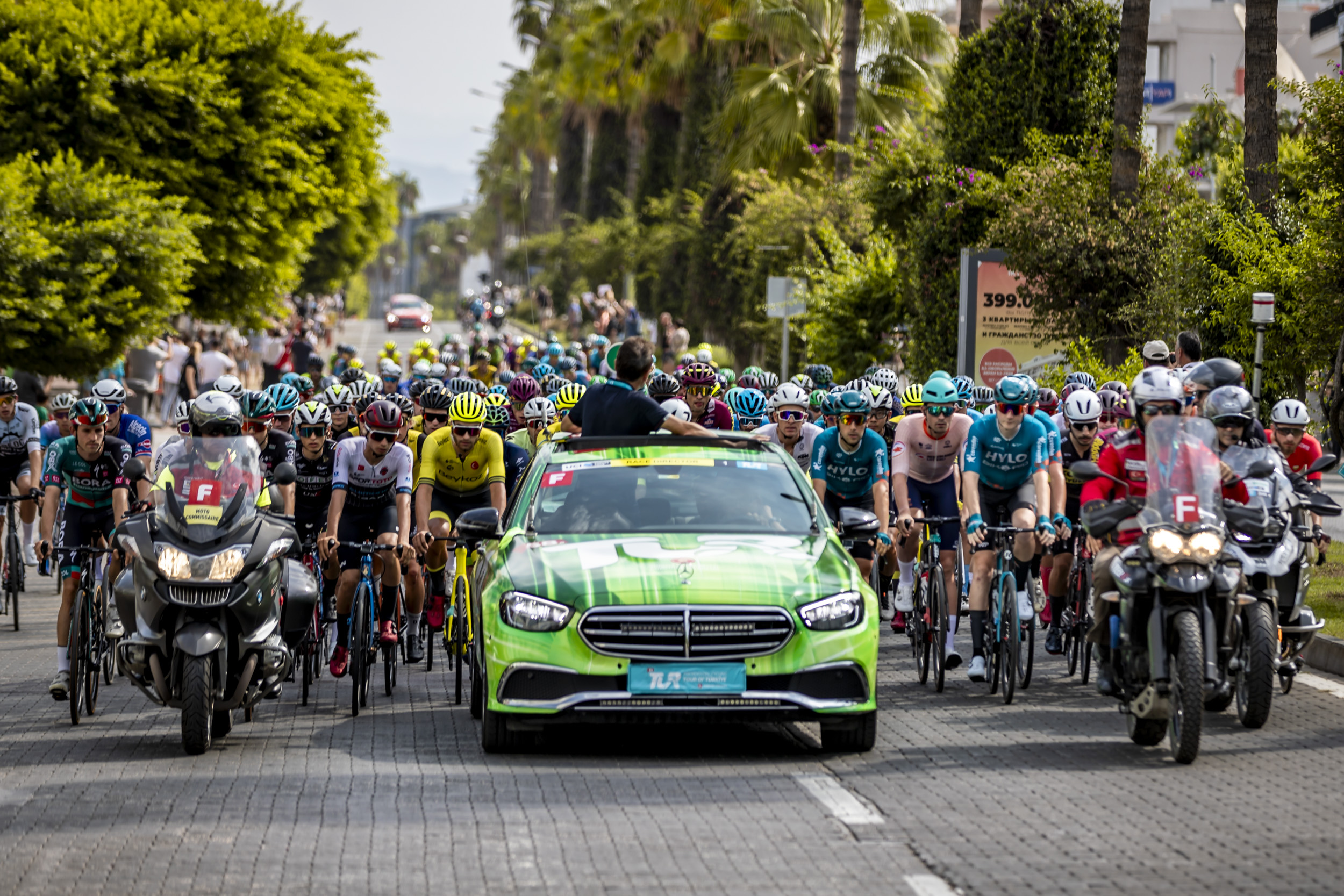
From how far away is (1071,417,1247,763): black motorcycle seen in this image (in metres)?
8.97

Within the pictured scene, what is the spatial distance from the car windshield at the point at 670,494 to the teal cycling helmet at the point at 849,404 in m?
2.33

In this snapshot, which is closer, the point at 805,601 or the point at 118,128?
the point at 805,601

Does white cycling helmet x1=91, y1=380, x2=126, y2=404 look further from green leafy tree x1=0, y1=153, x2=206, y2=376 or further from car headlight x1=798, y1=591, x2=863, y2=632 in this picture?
green leafy tree x1=0, y1=153, x2=206, y2=376

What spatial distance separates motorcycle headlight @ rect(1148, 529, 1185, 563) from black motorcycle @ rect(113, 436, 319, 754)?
4.29 m

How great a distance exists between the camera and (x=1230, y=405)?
10.5 meters

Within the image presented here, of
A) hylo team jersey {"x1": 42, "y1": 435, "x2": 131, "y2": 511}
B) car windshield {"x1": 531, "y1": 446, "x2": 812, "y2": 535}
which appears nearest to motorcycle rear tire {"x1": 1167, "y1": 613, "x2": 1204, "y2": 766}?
car windshield {"x1": 531, "y1": 446, "x2": 812, "y2": 535}

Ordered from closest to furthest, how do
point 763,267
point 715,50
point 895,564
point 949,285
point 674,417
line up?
point 674,417 < point 895,564 < point 949,285 < point 763,267 < point 715,50

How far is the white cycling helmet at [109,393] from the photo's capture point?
12117 millimetres

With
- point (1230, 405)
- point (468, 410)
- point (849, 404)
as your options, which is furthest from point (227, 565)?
point (1230, 405)

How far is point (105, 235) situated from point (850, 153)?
40.7 ft

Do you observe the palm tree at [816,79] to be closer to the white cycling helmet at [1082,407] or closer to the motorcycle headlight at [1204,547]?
the white cycling helmet at [1082,407]

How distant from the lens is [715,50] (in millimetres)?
48500

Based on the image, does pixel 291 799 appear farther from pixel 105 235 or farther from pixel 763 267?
pixel 763 267

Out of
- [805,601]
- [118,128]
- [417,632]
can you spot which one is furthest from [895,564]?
[118,128]
